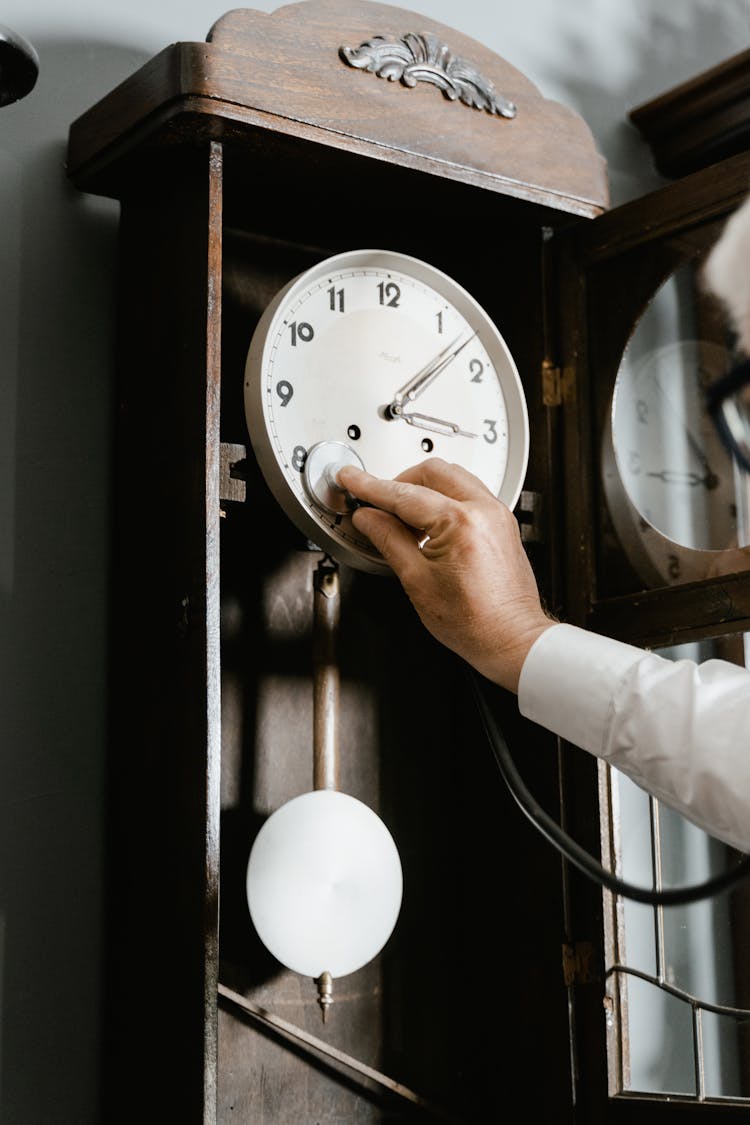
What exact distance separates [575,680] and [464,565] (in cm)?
15

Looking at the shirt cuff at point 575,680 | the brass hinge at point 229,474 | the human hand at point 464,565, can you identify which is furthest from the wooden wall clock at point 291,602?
the shirt cuff at point 575,680

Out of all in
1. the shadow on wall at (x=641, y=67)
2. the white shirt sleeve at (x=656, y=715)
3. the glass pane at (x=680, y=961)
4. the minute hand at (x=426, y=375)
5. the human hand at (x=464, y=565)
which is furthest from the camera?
the shadow on wall at (x=641, y=67)

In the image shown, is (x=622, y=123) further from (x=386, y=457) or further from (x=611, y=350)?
(x=386, y=457)

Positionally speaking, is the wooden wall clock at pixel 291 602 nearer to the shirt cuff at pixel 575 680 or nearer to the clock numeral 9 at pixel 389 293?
the clock numeral 9 at pixel 389 293

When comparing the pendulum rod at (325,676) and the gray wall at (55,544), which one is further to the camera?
the pendulum rod at (325,676)

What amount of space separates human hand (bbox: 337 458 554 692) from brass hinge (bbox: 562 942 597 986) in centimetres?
36

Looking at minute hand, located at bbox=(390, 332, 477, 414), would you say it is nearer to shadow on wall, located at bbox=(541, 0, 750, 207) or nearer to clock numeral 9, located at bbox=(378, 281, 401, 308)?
clock numeral 9, located at bbox=(378, 281, 401, 308)

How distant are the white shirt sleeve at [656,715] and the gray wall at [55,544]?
45cm

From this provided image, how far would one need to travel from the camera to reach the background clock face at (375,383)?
1341mm

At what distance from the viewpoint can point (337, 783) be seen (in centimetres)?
143

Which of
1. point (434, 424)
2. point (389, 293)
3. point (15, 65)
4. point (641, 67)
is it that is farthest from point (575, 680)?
point (641, 67)

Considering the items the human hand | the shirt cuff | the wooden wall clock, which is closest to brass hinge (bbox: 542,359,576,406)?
the wooden wall clock

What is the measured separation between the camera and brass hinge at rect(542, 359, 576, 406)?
59.0 inches

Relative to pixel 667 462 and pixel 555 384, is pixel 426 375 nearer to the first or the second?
pixel 555 384
